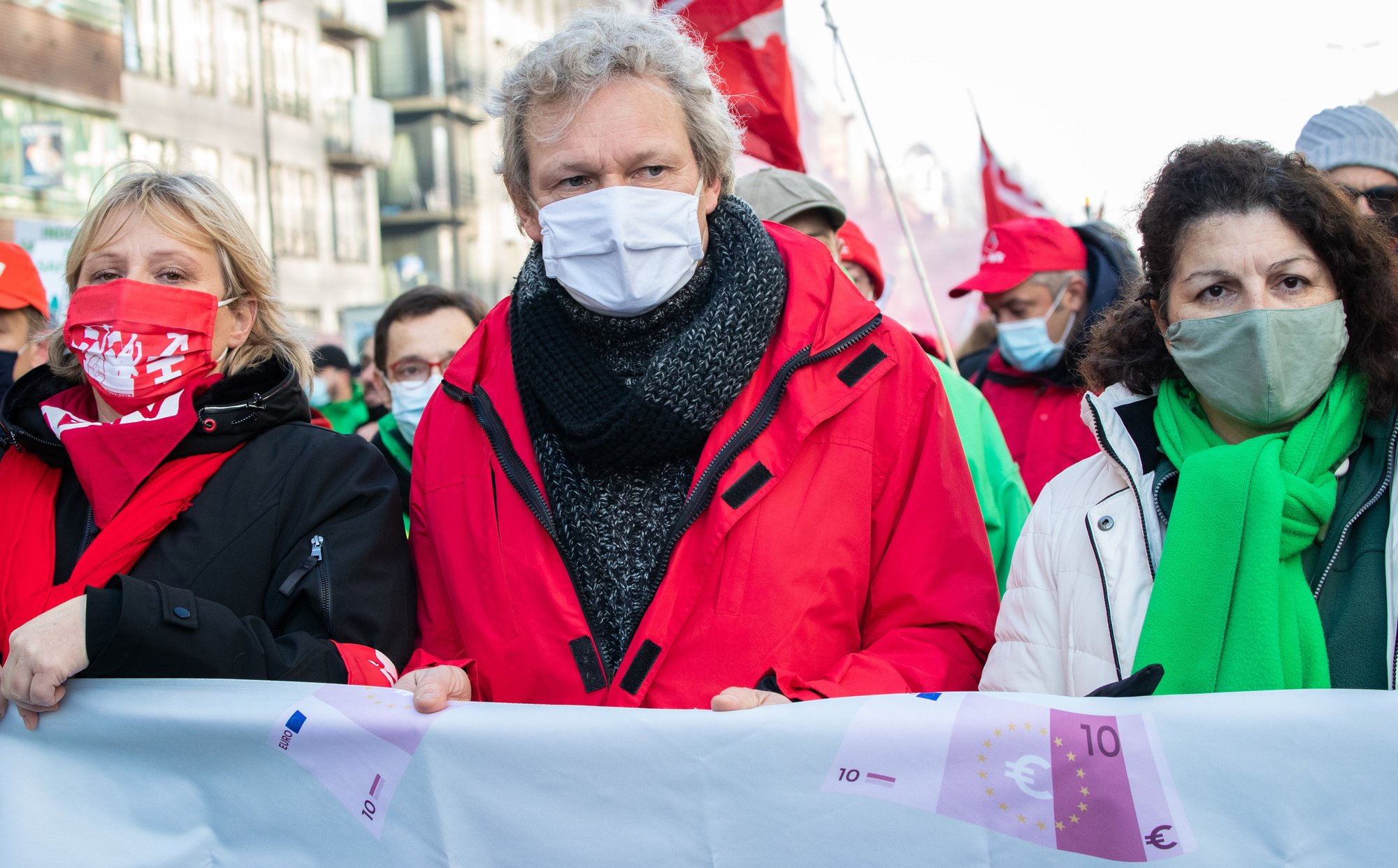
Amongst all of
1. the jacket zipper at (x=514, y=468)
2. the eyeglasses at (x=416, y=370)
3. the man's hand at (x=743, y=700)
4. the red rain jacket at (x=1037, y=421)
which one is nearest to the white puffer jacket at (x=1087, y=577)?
the man's hand at (x=743, y=700)

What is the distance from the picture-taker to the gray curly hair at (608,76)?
2375 mm

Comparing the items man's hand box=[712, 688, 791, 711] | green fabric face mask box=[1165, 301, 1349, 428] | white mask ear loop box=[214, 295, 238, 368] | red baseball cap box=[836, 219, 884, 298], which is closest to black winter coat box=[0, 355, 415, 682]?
white mask ear loop box=[214, 295, 238, 368]

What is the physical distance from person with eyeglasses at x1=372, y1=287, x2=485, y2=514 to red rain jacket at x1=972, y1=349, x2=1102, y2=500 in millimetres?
2118

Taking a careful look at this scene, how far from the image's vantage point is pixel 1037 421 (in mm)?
4477

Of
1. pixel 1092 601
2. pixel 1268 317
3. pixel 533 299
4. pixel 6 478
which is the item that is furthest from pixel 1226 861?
pixel 6 478

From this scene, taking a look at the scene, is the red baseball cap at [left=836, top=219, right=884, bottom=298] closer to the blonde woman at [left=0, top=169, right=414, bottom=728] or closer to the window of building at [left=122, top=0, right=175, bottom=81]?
the blonde woman at [left=0, top=169, right=414, bottom=728]

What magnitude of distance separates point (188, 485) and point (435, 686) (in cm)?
70

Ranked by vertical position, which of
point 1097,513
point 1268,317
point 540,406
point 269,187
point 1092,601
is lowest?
point 1092,601

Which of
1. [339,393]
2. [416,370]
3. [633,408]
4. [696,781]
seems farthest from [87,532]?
[339,393]

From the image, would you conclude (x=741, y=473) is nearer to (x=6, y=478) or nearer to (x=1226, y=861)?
(x=1226, y=861)

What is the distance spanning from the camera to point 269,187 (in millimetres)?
27531

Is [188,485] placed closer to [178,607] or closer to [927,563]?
[178,607]

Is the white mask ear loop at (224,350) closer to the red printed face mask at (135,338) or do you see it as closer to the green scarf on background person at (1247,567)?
the red printed face mask at (135,338)

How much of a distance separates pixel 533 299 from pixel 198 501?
2.62 ft
